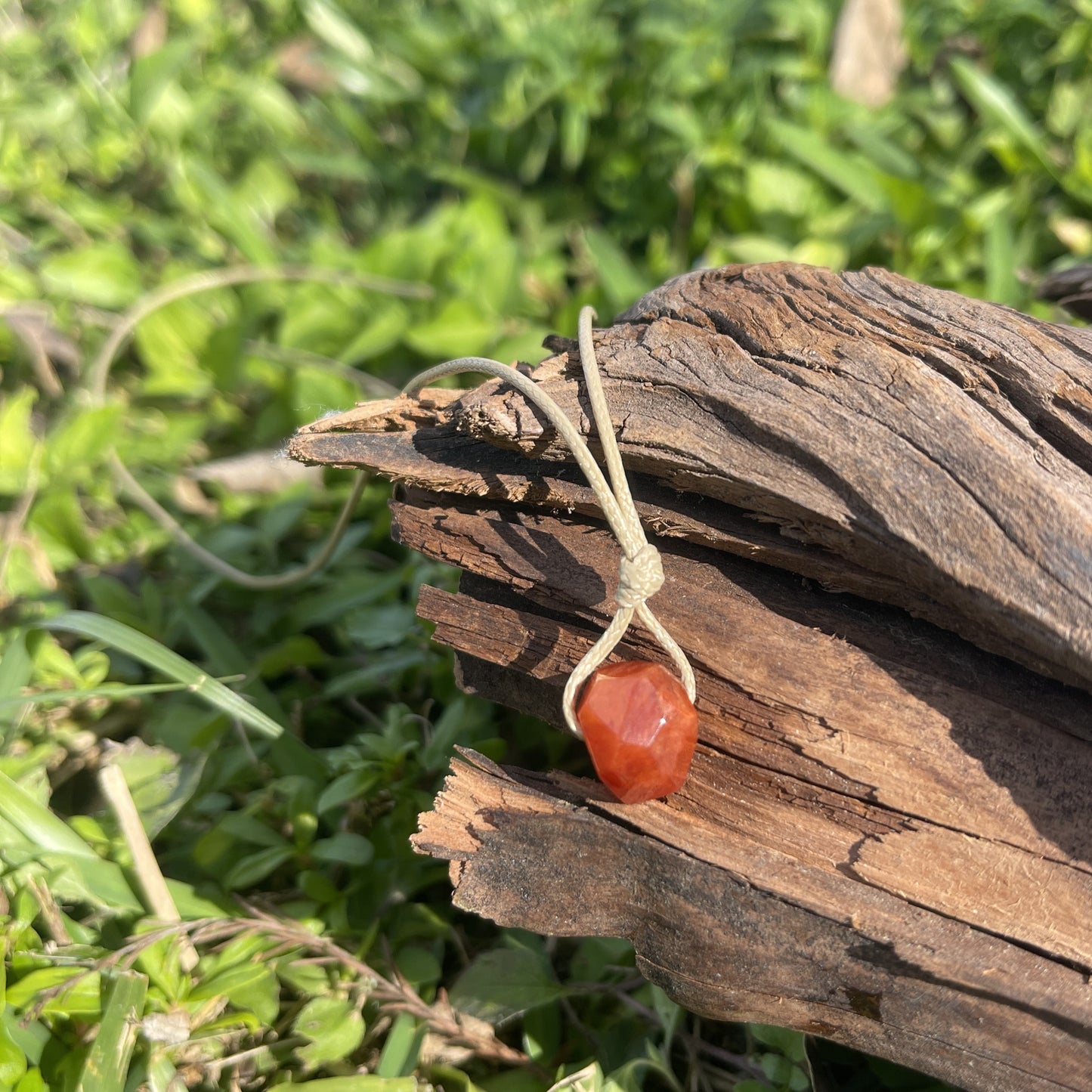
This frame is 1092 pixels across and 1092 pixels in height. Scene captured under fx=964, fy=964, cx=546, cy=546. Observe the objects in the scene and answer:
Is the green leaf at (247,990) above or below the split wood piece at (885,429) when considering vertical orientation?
below

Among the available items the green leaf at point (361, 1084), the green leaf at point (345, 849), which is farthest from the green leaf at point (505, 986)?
the green leaf at point (345, 849)

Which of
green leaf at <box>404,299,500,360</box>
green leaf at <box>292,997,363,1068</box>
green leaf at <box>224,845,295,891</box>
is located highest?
green leaf at <box>404,299,500,360</box>

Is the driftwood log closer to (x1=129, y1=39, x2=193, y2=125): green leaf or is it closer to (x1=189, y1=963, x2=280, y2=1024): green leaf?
(x1=189, y1=963, x2=280, y2=1024): green leaf

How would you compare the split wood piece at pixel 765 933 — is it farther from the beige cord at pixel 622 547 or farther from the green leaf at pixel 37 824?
the green leaf at pixel 37 824

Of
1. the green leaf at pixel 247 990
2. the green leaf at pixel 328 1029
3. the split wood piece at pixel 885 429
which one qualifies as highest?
the split wood piece at pixel 885 429

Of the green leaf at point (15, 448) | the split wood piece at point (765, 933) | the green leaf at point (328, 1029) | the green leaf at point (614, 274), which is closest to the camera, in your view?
the split wood piece at point (765, 933)

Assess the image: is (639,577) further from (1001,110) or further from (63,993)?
(1001,110)

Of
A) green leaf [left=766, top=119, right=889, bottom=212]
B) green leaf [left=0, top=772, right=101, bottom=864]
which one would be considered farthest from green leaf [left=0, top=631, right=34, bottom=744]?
green leaf [left=766, top=119, right=889, bottom=212]
